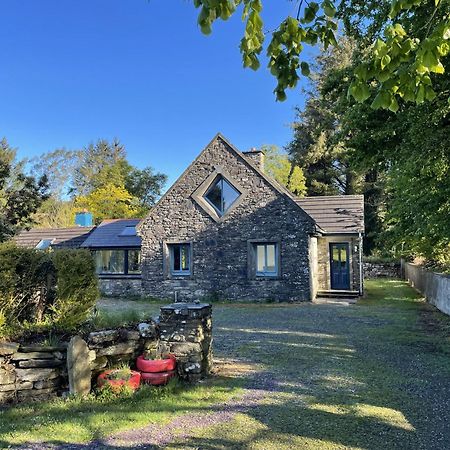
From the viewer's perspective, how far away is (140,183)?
44938 millimetres

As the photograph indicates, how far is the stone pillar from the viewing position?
677 cm

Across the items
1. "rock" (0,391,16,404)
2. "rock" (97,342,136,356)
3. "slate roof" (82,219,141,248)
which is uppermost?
"slate roof" (82,219,141,248)

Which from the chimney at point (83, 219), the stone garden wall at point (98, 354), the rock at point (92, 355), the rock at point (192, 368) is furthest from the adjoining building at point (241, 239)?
the rock at point (92, 355)

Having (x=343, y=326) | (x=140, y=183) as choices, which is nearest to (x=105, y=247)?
(x=343, y=326)

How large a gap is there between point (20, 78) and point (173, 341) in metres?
19.8

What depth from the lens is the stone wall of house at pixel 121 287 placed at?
70.2 ft

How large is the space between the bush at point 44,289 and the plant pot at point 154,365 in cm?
116

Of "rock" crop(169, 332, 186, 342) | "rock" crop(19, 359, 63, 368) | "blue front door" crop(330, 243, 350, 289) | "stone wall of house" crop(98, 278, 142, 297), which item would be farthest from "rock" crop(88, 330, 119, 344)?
"blue front door" crop(330, 243, 350, 289)

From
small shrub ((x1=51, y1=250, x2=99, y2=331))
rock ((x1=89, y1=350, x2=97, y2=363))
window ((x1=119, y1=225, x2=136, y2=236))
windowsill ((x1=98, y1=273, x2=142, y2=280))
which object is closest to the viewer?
rock ((x1=89, y1=350, x2=97, y2=363))

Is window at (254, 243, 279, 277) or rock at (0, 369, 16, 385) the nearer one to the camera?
rock at (0, 369, 16, 385)

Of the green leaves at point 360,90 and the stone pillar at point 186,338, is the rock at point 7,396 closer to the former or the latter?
the stone pillar at point 186,338

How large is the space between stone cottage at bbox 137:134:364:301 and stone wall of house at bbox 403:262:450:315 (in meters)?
2.82

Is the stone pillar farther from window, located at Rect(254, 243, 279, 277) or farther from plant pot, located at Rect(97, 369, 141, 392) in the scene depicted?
window, located at Rect(254, 243, 279, 277)

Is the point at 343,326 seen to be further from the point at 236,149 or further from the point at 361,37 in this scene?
the point at 236,149
